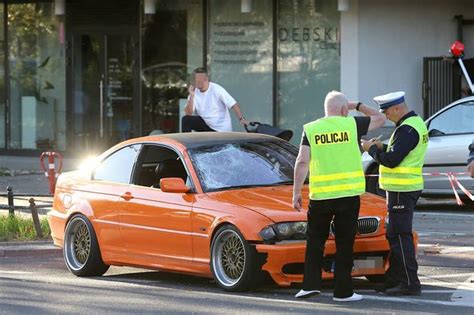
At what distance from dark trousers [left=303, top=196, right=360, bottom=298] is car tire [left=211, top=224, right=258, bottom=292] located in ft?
1.67

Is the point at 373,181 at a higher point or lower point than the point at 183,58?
lower

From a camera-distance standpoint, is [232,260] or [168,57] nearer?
[232,260]

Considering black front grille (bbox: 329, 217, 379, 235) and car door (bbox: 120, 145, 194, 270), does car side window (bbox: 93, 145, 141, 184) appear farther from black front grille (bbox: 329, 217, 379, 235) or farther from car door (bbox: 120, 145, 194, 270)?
black front grille (bbox: 329, 217, 379, 235)

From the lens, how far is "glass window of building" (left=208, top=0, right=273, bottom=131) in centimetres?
2353

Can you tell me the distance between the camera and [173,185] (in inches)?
435

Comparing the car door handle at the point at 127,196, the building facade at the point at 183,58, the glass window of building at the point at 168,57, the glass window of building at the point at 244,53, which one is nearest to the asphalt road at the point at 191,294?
the car door handle at the point at 127,196

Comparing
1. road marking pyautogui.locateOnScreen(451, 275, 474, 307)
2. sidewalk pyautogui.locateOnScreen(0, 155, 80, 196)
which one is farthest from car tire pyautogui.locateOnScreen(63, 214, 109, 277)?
sidewalk pyautogui.locateOnScreen(0, 155, 80, 196)

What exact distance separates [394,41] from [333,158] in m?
12.9

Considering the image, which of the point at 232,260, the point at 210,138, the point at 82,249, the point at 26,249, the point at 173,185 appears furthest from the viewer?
the point at 26,249

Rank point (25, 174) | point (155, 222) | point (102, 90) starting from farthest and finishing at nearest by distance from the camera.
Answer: point (102, 90) → point (25, 174) → point (155, 222)

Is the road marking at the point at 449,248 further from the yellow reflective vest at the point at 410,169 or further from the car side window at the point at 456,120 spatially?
the car side window at the point at 456,120

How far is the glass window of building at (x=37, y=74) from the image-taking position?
84.2ft

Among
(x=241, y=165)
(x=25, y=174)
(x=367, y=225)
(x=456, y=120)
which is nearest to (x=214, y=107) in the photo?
(x=456, y=120)

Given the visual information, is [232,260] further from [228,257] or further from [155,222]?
[155,222]
